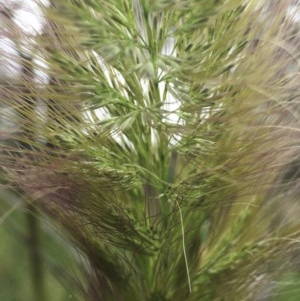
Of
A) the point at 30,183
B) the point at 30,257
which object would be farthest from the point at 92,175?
the point at 30,257

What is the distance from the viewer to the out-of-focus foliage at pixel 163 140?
0.62 meters

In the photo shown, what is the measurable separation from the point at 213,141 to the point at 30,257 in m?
0.44

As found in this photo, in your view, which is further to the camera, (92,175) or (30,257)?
(30,257)

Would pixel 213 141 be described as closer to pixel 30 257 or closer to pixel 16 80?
pixel 16 80

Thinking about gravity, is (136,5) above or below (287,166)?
above

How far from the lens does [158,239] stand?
69cm

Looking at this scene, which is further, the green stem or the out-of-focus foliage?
the green stem

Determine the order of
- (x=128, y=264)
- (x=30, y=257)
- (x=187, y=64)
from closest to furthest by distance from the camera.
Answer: (x=187, y=64) < (x=128, y=264) < (x=30, y=257)

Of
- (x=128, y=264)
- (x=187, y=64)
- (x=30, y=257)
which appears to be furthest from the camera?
(x=30, y=257)

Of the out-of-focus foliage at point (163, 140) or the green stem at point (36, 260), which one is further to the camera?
the green stem at point (36, 260)

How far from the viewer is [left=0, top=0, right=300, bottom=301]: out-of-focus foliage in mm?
617

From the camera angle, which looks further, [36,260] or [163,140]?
[36,260]

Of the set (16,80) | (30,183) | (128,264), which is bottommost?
(128,264)

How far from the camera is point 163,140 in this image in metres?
0.66
